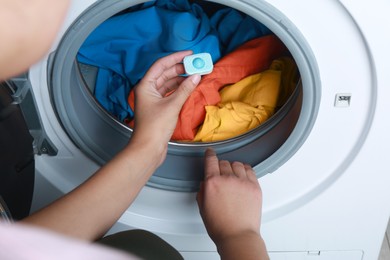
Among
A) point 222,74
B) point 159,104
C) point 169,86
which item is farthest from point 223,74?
point 159,104

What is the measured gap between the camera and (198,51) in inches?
41.7

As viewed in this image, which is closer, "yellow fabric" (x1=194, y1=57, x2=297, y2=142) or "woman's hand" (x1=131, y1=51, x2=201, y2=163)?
"woman's hand" (x1=131, y1=51, x2=201, y2=163)

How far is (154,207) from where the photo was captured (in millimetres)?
1017

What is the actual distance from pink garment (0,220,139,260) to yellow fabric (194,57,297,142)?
76 centimetres

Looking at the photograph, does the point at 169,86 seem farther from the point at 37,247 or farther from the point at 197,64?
the point at 37,247

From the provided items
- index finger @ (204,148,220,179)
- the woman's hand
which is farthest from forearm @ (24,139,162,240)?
index finger @ (204,148,220,179)

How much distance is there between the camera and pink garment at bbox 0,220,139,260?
271 mm

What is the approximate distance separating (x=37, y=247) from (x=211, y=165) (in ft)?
2.14

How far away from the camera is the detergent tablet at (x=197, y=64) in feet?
2.93

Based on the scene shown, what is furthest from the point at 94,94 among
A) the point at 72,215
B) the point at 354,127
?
the point at 354,127

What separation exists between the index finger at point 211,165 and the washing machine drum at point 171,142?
0.06 m

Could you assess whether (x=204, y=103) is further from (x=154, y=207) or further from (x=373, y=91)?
(x=373, y=91)

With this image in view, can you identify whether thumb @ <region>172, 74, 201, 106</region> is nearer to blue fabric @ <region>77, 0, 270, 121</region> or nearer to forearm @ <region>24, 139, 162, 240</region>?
forearm @ <region>24, 139, 162, 240</region>

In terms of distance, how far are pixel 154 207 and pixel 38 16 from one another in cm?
75
